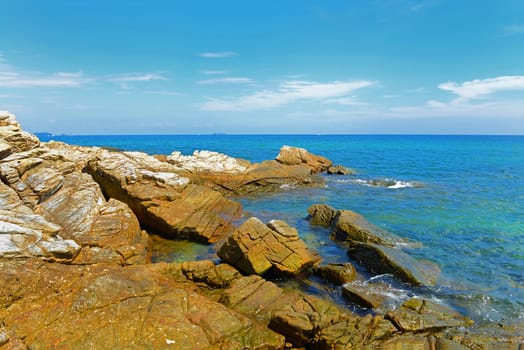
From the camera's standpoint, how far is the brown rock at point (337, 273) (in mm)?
14664

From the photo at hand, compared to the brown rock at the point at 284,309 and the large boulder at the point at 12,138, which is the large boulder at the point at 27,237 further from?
the brown rock at the point at 284,309

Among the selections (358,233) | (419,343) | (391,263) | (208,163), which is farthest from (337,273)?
(208,163)

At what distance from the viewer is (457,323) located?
11344 millimetres

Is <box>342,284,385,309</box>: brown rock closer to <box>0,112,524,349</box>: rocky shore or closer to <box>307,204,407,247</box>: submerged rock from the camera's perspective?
<box>0,112,524,349</box>: rocky shore

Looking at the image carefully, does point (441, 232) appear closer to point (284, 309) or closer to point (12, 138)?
point (284, 309)

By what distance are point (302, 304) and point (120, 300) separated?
6074 mm

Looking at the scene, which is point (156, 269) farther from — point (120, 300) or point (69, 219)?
point (69, 219)

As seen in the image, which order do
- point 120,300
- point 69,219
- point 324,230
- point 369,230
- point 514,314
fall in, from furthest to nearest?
point 324,230 → point 369,230 → point 69,219 → point 514,314 → point 120,300

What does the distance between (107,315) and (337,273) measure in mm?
9538

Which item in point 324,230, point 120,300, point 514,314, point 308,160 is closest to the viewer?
point 120,300

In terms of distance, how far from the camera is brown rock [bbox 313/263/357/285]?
48.1 feet

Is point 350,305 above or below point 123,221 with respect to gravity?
below

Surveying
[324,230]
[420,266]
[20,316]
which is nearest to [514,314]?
[420,266]

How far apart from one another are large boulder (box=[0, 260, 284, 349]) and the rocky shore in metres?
0.03
